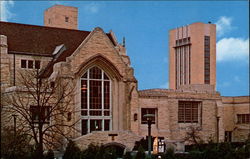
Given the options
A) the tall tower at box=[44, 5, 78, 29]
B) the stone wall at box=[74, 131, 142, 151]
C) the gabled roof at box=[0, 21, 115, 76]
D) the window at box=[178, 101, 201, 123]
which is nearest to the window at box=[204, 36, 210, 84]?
the tall tower at box=[44, 5, 78, 29]

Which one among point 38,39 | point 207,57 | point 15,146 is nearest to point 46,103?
point 15,146

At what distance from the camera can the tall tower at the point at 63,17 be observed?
64.4 metres

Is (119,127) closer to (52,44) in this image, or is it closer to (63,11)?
(52,44)

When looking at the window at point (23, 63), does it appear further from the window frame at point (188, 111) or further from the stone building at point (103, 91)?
the window frame at point (188, 111)

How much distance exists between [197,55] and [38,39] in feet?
210

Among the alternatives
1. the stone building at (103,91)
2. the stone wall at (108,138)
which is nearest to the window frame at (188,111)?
the stone building at (103,91)

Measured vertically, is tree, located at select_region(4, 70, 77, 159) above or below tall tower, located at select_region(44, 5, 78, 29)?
below

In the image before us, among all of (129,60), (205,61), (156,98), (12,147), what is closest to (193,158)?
(12,147)

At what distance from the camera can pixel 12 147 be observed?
112ft

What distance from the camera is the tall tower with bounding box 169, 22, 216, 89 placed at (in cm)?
10881

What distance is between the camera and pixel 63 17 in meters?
64.6

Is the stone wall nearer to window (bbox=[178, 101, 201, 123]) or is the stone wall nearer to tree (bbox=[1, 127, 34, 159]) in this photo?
tree (bbox=[1, 127, 34, 159])

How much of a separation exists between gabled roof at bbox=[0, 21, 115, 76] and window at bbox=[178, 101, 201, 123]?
12.1 m

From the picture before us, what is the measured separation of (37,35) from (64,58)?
6.50m
